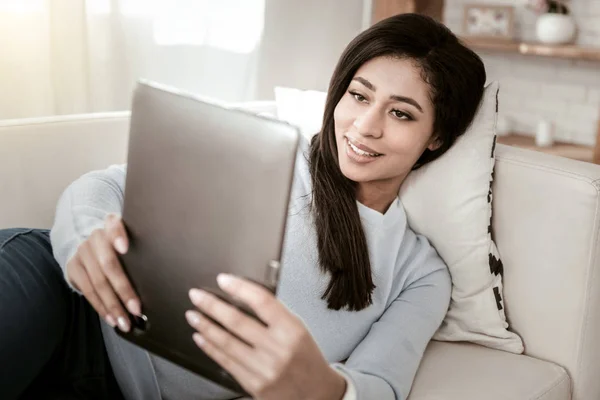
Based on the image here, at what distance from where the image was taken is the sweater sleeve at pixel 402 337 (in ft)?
3.48

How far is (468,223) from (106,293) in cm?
72

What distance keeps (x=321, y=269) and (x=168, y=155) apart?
Result: 1.76ft

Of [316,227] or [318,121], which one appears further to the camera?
[318,121]

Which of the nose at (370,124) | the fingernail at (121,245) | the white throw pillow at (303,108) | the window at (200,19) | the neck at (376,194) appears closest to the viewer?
the fingernail at (121,245)

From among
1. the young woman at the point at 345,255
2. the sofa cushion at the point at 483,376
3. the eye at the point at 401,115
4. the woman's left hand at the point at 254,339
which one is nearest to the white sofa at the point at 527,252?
the sofa cushion at the point at 483,376

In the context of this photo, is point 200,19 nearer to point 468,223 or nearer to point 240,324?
point 468,223

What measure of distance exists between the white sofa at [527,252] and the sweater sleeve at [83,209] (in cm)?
22

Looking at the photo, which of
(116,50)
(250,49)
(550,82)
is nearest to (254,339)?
(116,50)

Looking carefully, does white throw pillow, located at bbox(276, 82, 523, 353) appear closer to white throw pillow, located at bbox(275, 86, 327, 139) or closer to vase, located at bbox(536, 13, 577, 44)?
white throw pillow, located at bbox(275, 86, 327, 139)

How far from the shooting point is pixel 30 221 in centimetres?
137

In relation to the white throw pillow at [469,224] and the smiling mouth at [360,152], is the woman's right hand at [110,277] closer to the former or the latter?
the smiling mouth at [360,152]

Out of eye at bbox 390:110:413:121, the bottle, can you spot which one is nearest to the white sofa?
eye at bbox 390:110:413:121

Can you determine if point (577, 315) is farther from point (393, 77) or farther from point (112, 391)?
point (112, 391)

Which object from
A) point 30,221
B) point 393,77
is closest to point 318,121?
point 393,77
